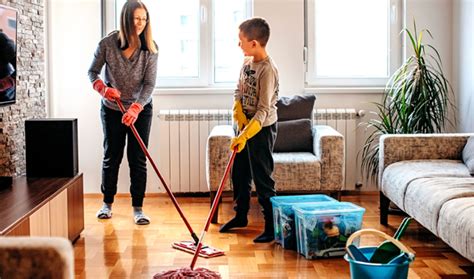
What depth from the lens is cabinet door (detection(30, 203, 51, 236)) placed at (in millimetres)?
3262

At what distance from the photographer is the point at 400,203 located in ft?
13.3

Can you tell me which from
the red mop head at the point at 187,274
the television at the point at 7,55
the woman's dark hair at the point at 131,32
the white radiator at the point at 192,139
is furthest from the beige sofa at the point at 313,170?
the red mop head at the point at 187,274

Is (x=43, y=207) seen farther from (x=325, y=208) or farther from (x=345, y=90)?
(x=345, y=90)

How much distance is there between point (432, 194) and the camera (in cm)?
357

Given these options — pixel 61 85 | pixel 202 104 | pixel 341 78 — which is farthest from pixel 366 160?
pixel 61 85

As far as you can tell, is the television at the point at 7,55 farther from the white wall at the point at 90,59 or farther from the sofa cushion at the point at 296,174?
the sofa cushion at the point at 296,174

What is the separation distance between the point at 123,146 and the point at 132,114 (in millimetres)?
408

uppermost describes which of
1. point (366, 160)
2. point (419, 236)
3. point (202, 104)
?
point (202, 104)

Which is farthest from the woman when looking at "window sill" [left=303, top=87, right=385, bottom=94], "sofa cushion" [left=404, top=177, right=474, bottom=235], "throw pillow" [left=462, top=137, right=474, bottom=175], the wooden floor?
"throw pillow" [left=462, top=137, right=474, bottom=175]

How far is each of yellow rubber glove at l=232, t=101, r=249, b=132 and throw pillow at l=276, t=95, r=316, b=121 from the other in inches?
→ 47.3

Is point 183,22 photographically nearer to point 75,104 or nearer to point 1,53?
point 75,104

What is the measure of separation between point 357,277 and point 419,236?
1.44 meters

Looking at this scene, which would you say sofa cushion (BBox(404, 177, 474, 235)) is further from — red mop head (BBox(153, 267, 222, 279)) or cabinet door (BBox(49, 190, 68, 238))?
cabinet door (BBox(49, 190, 68, 238))

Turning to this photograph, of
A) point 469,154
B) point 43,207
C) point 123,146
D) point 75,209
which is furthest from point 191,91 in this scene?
point 43,207
